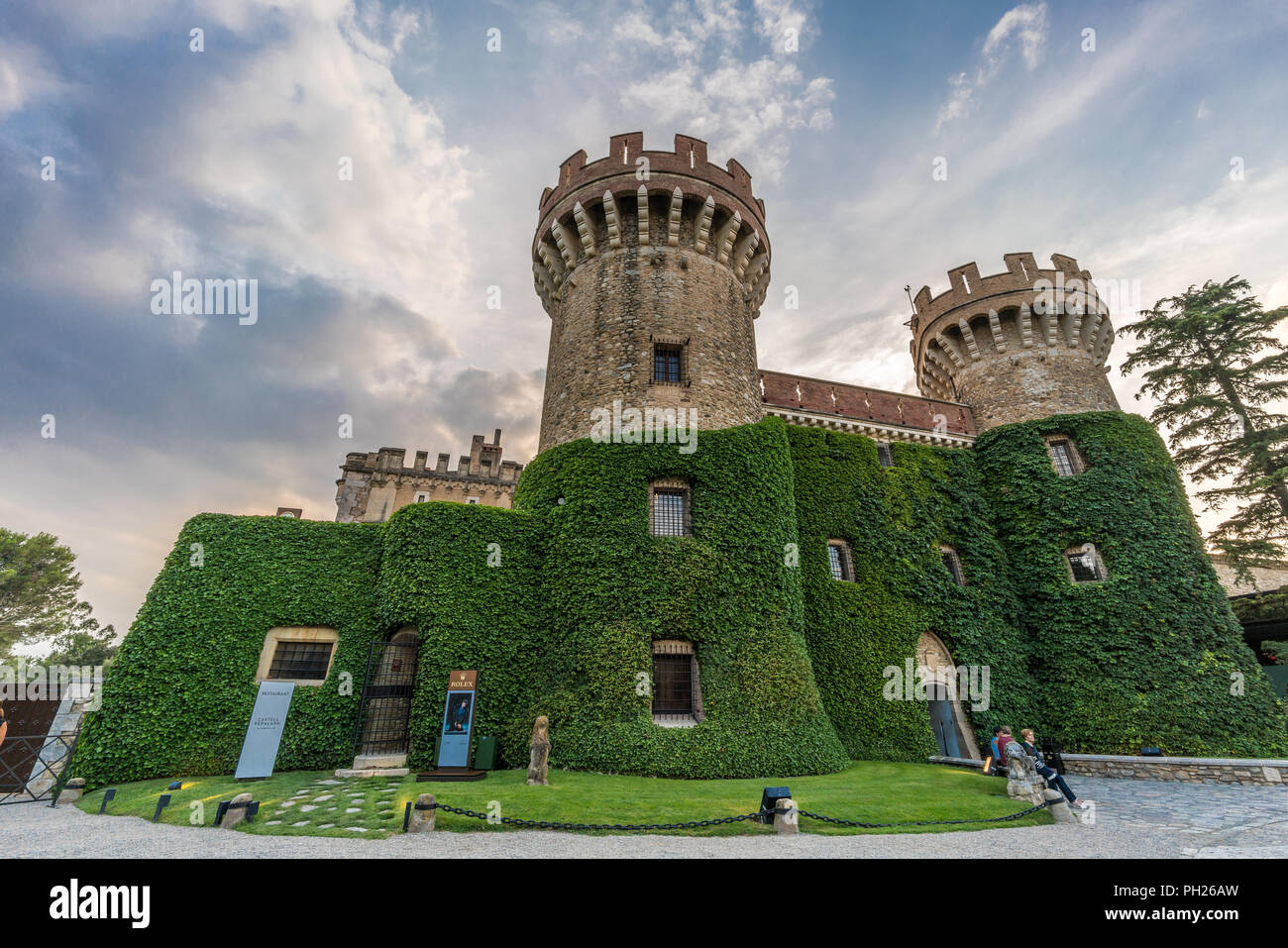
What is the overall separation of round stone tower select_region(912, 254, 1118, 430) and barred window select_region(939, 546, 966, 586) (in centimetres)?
781

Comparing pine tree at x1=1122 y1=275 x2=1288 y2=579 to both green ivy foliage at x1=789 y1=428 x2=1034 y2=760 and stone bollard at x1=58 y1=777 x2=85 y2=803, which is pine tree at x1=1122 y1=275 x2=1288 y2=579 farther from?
stone bollard at x1=58 y1=777 x2=85 y2=803

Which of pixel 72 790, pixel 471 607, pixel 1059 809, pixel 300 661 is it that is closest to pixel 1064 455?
pixel 1059 809

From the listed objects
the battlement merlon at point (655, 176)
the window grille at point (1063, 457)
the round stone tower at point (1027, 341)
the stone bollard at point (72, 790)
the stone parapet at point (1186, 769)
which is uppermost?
the battlement merlon at point (655, 176)

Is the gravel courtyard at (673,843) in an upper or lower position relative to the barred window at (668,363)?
lower

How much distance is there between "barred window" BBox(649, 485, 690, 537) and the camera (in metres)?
14.5

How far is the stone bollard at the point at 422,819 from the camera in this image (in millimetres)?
6887

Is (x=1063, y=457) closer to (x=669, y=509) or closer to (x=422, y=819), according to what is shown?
(x=669, y=509)

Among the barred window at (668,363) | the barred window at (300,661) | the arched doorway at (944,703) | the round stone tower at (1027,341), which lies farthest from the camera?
the round stone tower at (1027,341)

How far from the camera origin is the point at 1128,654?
1630 cm

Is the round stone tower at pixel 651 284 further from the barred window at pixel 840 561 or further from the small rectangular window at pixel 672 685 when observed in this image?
the small rectangular window at pixel 672 685

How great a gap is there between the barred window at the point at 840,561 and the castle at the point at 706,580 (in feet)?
0.33

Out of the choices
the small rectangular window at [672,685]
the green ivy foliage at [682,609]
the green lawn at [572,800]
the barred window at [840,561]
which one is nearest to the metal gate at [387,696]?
the green lawn at [572,800]

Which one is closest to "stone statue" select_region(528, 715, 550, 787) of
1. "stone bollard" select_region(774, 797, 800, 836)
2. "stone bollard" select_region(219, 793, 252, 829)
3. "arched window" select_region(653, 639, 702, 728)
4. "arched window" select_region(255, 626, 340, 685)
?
"arched window" select_region(653, 639, 702, 728)
